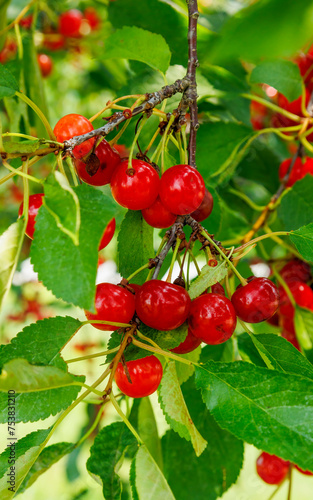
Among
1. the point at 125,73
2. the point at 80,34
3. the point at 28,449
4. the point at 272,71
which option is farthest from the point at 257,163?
the point at 80,34

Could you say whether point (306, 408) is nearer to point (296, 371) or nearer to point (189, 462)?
Answer: point (296, 371)

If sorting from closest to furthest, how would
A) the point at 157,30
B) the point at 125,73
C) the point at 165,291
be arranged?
the point at 165,291 < the point at 157,30 < the point at 125,73

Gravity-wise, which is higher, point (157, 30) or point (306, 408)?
point (157, 30)

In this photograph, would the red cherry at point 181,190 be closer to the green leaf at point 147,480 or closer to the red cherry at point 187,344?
the red cherry at point 187,344

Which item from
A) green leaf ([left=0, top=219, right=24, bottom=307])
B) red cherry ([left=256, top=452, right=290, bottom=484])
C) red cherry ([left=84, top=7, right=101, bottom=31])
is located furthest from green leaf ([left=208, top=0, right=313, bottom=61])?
red cherry ([left=84, top=7, right=101, bottom=31])

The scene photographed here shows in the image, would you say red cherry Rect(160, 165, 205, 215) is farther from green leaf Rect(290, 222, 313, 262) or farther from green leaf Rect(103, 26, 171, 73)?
green leaf Rect(103, 26, 171, 73)

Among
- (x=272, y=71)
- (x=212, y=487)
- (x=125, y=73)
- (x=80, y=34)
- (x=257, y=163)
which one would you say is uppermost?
(x=80, y=34)

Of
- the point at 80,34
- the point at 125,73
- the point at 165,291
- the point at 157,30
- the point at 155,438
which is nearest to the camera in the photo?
the point at 165,291
